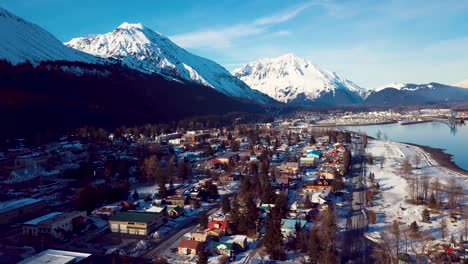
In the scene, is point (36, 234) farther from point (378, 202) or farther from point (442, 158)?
point (442, 158)

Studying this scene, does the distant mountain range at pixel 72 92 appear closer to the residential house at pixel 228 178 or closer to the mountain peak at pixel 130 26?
the residential house at pixel 228 178

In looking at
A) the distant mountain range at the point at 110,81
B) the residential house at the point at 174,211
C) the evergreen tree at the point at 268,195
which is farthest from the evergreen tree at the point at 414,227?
the distant mountain range at the point at 110,81

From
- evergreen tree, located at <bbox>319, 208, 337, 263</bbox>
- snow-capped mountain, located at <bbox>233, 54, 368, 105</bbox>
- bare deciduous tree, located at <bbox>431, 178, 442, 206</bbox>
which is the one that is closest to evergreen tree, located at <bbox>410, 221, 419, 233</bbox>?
evergreen tree, located at <bbox>319, 208, 337, 263</bbox>

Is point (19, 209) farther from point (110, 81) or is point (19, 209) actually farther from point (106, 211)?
point (110, 81)

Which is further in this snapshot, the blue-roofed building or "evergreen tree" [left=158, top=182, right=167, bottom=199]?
the blue-roofed building

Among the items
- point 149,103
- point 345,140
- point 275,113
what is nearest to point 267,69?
point 275,113

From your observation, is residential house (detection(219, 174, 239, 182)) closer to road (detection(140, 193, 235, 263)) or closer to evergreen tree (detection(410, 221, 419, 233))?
road (detection(140, 193, 235, 263))

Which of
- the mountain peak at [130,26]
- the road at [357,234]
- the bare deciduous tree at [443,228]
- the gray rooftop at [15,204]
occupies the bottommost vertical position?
the road at [357,234]
